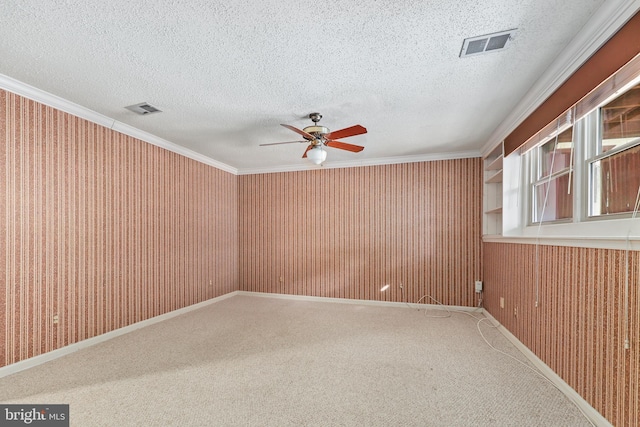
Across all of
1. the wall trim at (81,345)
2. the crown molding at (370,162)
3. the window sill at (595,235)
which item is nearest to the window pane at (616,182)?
the window sill at (595,235)

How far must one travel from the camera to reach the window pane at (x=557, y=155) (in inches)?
89.0

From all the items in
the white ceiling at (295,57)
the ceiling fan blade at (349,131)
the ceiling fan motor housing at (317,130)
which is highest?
the white ceiling at (295,57)

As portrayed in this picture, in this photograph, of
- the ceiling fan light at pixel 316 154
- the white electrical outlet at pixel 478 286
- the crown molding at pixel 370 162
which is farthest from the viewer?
the crown molding at pixel 370 162

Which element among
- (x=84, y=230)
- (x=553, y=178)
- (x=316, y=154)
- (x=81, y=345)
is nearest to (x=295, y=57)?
(x=316, y=154)

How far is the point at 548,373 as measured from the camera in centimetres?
217

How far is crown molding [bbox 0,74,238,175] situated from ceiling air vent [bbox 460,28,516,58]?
3410mm

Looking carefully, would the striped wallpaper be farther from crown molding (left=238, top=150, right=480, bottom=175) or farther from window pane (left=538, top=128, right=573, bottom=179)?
crown molding (left=238, top=150, right=480, bottom=175)

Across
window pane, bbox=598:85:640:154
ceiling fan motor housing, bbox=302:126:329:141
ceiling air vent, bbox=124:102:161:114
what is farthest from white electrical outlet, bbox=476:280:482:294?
A: ceiling air vent, bbox=124:102:161:114

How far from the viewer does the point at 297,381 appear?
2.13 meters

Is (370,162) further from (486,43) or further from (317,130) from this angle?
(486,43)

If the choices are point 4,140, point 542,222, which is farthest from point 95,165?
point 542,222

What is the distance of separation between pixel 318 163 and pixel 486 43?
1.67 m

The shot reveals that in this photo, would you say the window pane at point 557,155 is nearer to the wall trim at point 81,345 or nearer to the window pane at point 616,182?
the window pane at point 616,182

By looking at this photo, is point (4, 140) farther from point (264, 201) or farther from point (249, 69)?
point (264, 201)
